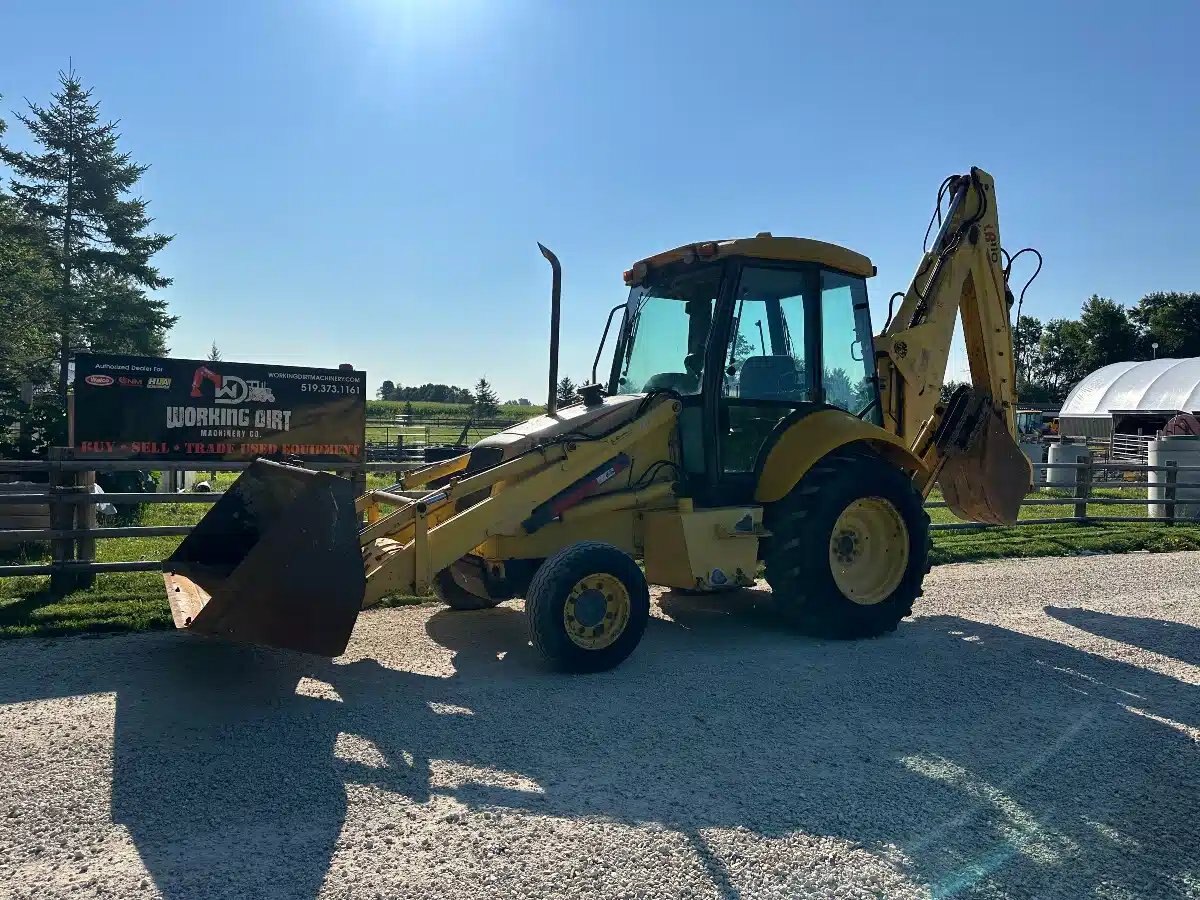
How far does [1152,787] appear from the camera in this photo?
13.6ft

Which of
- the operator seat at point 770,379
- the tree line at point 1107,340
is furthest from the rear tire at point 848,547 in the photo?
the tree line at point 1107,340

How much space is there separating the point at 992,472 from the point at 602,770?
18.5ft

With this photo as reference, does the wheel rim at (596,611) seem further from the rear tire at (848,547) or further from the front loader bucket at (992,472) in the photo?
the front loader bucket at (992,472)

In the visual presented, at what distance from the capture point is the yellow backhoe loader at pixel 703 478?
583 centimetres

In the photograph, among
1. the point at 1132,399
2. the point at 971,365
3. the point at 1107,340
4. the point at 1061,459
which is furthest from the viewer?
the point at 1107,340

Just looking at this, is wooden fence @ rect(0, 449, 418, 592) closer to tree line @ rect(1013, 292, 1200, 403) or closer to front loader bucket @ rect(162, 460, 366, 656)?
front loader bucket @ rect(162, 460, 366, 656)

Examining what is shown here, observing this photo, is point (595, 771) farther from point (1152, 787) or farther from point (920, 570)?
point (920, 570)

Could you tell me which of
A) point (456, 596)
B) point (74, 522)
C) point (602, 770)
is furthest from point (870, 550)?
point (74, 522)

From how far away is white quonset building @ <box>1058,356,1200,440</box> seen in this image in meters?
41.9

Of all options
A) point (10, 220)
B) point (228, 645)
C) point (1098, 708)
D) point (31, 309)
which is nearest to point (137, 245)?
point (10, 220)

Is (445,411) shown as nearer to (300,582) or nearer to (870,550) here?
(870,550)

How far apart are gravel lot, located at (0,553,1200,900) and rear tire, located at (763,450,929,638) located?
0.36 metres

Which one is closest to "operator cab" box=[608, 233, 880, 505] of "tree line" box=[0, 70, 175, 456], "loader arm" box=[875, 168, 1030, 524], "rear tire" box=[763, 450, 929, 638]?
"rear tire" box=[763, 450, 929, 638]

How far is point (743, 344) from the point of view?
22.9 ft
